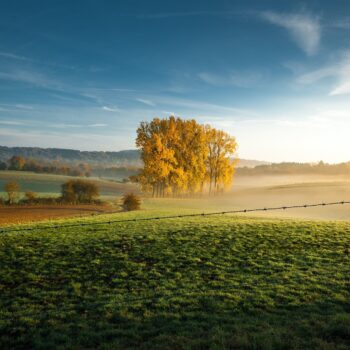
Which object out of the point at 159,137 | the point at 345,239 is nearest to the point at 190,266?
the point at 345,239

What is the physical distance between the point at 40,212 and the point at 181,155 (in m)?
34.2

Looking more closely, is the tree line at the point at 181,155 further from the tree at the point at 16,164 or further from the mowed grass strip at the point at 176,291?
the tree at the point at 16,164

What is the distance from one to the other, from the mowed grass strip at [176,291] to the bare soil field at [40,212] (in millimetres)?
15370

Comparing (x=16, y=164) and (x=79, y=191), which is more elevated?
(x=16, y=164)

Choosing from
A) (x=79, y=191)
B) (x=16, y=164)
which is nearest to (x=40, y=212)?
(x=79, y=191)

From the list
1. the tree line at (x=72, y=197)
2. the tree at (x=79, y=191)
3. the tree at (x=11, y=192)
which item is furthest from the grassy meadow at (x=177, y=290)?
the tree at (x=79, y=191)

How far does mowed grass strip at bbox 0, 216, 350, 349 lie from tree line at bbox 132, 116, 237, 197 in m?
42.0

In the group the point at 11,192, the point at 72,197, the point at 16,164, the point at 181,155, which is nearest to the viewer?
the point at 11,192

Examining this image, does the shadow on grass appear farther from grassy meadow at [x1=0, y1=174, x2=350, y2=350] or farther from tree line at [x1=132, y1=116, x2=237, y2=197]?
tree line at [x1=132, y1=116, x2=237, y2=197]

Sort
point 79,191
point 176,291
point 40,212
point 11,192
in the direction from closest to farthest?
1. point 176,291
2. point 40,212
3. point 11,192
4. point 79,191

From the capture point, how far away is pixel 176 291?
12375 mm

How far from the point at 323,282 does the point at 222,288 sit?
4.04 metres

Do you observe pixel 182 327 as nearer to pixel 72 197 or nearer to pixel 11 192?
pixel 72 197

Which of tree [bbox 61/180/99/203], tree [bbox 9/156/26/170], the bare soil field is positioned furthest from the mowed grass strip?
tree [bbox 9/156/26/170]
